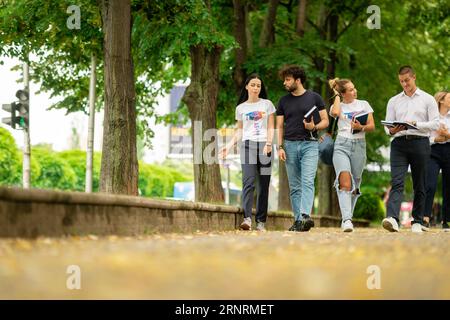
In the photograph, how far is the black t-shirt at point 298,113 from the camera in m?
12.0

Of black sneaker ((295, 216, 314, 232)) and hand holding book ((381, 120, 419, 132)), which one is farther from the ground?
hand holding book ((381, 120, 419, 132))

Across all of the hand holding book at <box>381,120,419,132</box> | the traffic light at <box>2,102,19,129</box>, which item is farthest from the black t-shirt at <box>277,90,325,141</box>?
the traffic light at <box>2,102,19,129</box>

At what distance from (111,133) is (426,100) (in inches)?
159

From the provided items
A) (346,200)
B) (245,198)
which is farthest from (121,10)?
(346,200)

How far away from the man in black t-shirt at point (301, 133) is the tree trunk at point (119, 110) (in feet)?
6.34

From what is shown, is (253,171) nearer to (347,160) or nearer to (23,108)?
(347,160)

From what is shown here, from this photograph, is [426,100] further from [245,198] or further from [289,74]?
[245,198]

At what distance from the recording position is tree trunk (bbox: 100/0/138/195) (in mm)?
12148

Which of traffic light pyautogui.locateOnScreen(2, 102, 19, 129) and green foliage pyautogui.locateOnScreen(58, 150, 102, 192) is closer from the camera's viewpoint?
traffic light pyautogui.locateOnScreen(2, 102, 19, 129)

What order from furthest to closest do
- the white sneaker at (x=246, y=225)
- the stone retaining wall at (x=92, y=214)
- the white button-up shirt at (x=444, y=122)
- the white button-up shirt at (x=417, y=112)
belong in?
1. the white button-up shirt at (x=444, y=122)
2. the white sneaker at (x=246, y=225)
3. the white button-up shirt at (x=417, y=112)
4. the stone retaining wall at (x=92, y=214)

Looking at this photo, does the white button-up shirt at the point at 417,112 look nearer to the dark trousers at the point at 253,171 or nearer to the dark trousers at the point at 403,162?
the dark trousers at the point at 403,162

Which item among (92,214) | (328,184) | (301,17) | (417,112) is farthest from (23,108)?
(92,214)

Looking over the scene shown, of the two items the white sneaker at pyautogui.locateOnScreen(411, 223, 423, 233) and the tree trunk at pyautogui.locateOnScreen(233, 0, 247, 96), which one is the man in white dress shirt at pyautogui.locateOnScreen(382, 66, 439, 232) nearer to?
the white sneaker at pyautogui.locateOnScreen(411, 223, 423, 233)

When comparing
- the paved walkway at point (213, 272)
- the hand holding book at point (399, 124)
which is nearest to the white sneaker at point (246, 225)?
the hand holding book at point (399, 124)
